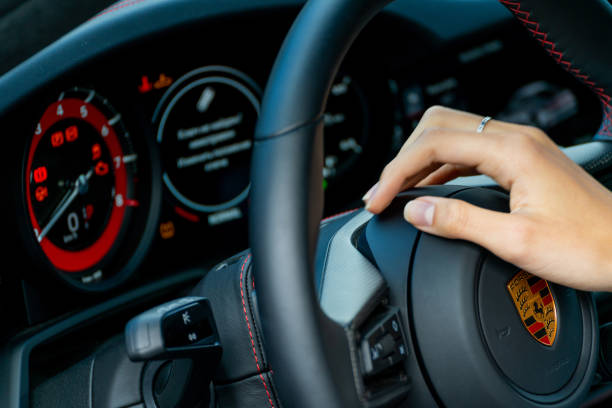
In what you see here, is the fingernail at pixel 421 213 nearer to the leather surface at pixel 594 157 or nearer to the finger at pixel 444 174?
the finger at pixel 444 174

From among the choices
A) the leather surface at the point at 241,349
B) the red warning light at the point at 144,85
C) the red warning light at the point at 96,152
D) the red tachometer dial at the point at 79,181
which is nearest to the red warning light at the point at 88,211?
the red tachometer dial at the point at 79,181

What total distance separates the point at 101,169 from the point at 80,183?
7cm

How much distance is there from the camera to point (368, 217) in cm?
87

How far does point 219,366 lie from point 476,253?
347 millimetres

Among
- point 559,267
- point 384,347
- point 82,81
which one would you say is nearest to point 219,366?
point 384,347

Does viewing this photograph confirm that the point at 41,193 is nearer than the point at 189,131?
Yes

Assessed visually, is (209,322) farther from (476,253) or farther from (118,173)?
(118,173)

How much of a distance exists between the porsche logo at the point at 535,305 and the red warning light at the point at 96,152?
103 centimetres

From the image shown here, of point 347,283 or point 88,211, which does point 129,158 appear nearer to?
point 88,211

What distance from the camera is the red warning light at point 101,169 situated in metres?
1.48

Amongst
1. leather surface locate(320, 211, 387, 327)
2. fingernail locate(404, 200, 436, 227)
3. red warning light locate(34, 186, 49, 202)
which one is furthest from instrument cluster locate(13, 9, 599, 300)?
fingernail locate(404, 200, 436, 227)

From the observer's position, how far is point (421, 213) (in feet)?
2.15

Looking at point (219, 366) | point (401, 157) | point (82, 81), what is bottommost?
point (219, 366)

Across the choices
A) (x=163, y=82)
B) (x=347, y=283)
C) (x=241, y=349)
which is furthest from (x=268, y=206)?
(x=163, y=82)
